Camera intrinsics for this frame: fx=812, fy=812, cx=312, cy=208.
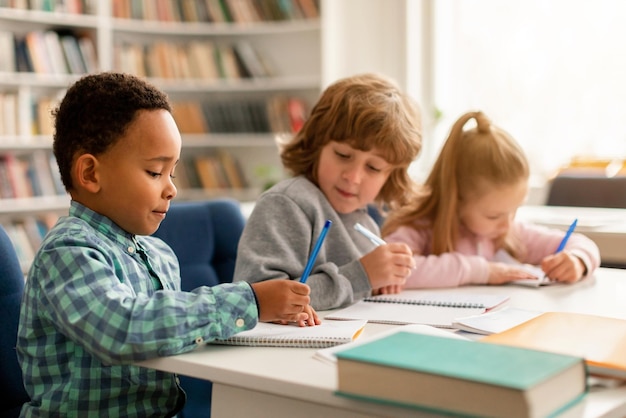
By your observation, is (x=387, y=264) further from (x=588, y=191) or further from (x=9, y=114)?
(x=9, y=114)

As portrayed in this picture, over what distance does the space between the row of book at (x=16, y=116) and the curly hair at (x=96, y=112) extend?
136 inches

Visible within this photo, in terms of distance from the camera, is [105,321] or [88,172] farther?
→ [88,172]

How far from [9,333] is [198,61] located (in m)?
3.92

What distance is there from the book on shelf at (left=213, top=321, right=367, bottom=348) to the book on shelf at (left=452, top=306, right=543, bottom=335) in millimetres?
163

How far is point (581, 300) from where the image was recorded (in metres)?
1.61

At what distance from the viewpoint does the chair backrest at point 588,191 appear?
2.89m

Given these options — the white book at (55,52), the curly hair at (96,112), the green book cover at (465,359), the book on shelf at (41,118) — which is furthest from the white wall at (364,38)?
the green book cover at (465,359)

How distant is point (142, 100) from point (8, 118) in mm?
3595

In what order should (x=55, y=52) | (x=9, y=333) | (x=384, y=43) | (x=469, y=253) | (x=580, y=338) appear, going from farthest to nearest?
(x=384, y=43) → (x=55, y=52) → (x=469, y=253) → (x=9, y=333) → (x=580, y=338)

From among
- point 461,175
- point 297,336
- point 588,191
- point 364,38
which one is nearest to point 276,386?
point 297,336

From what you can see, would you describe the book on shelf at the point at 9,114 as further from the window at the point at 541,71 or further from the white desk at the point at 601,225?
the white desk at the point at 601,225

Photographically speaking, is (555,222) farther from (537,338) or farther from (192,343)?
(192,343)

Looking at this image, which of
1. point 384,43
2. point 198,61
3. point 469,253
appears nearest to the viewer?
point 469,253

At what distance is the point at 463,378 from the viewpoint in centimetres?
79
